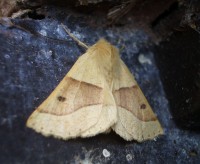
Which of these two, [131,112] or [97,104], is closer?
[97,104]

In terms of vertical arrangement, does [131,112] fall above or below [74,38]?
below

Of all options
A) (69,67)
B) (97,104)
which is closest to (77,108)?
(97,104)

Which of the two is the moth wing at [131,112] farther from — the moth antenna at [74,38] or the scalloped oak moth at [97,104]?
the moth antenna at [74,38]

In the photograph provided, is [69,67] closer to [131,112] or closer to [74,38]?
[74,38]

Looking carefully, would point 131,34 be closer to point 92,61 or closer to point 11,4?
point 92,61

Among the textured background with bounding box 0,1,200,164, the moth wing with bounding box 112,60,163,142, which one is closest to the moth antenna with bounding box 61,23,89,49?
the textured background with bounding box 0,1,200,164

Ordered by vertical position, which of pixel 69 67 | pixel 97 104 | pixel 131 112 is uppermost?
pixel 69 67

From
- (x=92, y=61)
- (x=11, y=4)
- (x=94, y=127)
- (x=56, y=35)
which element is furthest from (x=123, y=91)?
(x=11, y=4)

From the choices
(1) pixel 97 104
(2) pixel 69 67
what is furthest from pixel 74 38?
(1) pixel 97 104

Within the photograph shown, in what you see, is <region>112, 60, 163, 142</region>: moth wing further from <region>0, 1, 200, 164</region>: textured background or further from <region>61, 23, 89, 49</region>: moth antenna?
<region>61, 23, 89, 49</region>: moth antenna
